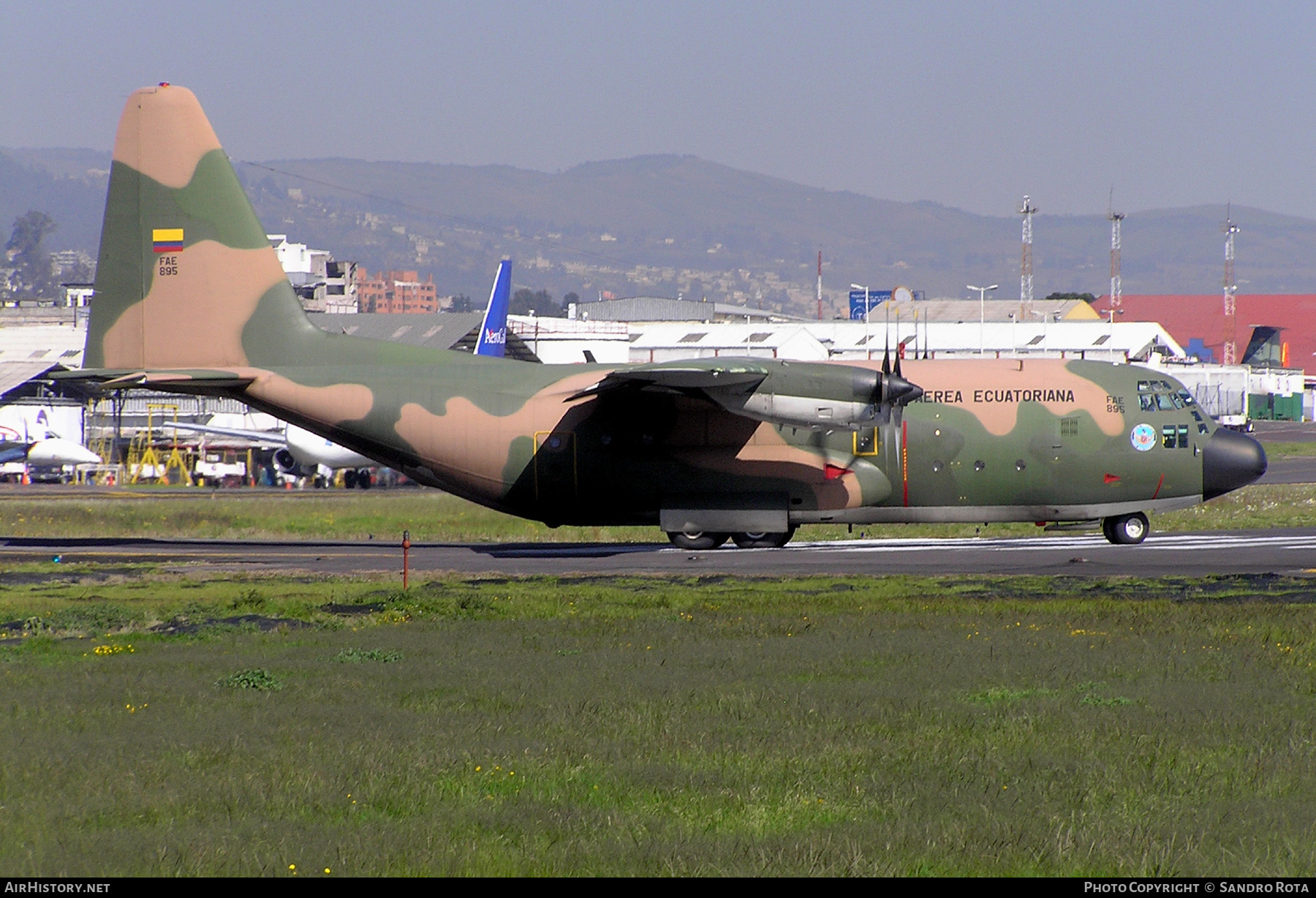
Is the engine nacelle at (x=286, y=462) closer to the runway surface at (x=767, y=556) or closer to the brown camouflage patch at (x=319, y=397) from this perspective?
the runway surface at (x=767, y=556)

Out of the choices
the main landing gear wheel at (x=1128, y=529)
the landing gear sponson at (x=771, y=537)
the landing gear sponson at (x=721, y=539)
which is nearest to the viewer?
the landing gear sponson at (x=721, y=539)

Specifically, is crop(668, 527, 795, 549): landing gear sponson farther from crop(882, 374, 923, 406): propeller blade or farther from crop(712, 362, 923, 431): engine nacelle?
crop(882, 374, 923, 406): propeller blade

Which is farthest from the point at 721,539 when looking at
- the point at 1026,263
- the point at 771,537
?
the point at 1026,263

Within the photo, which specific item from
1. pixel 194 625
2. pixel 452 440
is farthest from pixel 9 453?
pixel 194 625

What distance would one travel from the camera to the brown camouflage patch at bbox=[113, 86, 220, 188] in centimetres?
3319

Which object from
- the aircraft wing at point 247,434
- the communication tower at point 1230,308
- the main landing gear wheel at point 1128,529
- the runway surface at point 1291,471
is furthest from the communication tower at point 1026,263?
the main landing gear wheel at point 1128,529

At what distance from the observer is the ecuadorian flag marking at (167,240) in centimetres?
3328

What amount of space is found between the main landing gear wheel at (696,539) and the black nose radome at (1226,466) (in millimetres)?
11686

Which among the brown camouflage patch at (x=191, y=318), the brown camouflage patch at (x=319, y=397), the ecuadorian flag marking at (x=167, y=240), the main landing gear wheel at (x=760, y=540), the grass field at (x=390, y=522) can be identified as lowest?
the grass field at (x=390, y=522)

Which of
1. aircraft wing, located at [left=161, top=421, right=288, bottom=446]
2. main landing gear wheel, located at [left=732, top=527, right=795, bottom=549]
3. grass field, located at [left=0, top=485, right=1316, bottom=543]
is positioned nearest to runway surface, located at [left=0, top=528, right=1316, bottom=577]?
main landing gear wheel, located at [left=732, top=527, right=795, bottom=549]

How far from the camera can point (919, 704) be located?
589 inches

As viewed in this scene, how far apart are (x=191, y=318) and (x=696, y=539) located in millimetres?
13831

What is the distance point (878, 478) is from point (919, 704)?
16489 mm

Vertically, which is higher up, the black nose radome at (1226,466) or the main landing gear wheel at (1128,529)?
the black nose radome at (1226,466)
